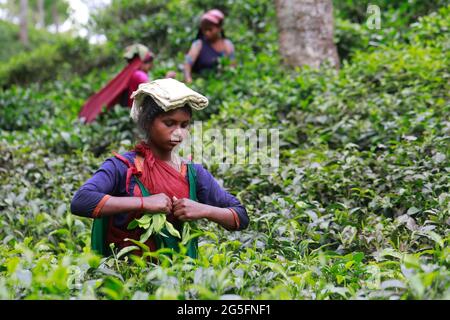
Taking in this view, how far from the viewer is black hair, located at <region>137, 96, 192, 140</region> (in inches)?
114

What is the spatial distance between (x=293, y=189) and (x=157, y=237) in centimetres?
150

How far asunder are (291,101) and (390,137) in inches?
51.5

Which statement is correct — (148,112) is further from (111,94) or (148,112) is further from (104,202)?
(111,94)

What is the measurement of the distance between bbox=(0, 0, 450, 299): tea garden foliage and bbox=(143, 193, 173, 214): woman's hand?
23 cm

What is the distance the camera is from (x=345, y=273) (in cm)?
277

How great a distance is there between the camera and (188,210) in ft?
9.11

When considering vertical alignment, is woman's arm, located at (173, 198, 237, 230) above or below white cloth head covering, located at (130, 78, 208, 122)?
below

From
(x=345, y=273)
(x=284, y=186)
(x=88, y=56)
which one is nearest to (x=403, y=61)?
(x=284, y=186)

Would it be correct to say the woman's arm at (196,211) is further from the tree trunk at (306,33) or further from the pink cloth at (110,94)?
the tree trunk at (306,33)

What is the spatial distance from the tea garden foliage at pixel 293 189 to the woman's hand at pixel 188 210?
0.43 ft

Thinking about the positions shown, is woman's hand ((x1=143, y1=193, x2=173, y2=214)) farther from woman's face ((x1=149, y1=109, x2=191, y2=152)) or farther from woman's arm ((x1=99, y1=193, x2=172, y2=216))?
woman's face ((x1=149, y1=109, x2=191, y2=152))

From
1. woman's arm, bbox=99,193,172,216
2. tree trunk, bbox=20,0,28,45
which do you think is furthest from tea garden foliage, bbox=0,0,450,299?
tree trunk, bbox=20,0,28,45
